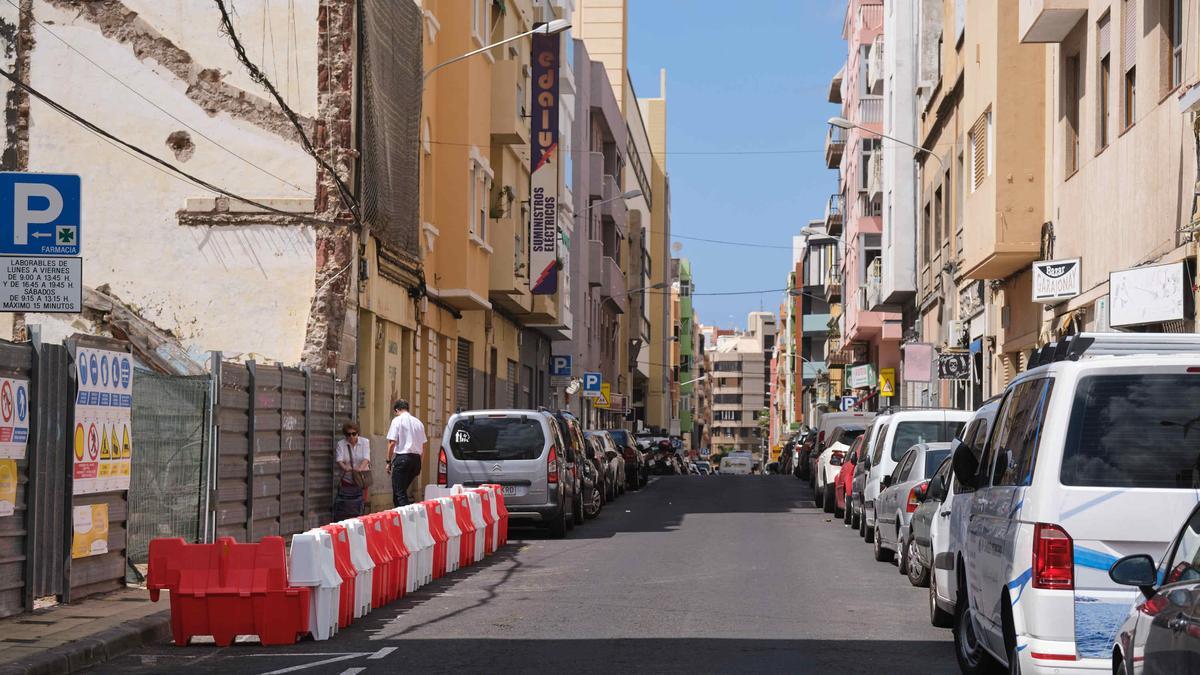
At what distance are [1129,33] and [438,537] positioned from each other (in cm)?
1114

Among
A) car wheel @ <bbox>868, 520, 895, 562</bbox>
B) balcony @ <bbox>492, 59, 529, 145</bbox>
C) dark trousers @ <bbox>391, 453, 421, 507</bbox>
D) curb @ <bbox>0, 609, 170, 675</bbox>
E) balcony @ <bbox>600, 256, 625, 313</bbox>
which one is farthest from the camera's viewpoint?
balcony @ <bbox>600, 256, 625, 313</bbox>

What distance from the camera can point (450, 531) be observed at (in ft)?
57.9

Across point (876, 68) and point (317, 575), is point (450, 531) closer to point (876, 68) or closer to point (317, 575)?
point (317, 575)

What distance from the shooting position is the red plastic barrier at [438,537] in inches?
661

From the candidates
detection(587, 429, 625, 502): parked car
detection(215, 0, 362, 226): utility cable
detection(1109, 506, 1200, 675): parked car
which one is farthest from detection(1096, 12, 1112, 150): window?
detection(1109, 506, 1200, 675): parked car

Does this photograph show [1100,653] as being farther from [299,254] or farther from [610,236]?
[610,236]

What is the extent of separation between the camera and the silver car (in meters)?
17.9

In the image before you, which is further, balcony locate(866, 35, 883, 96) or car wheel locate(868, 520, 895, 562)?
balcony locate(866, 35, 883, 96)

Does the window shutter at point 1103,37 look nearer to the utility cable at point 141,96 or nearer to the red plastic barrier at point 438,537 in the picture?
the red plastic barrier at point 438,537

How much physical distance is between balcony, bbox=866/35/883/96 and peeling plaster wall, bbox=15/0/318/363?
2980 cm

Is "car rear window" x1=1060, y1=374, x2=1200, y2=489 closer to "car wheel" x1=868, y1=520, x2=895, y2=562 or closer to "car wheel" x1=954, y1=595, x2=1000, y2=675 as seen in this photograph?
"car wheel" x1=954, y1=595, x2=1000, y2=675

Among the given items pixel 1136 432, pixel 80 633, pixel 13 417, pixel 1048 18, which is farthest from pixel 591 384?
pixel 1136 432

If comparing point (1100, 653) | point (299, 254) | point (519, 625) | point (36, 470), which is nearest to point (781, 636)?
point (519, 625)

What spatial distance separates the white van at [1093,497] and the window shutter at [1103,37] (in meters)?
15.6
